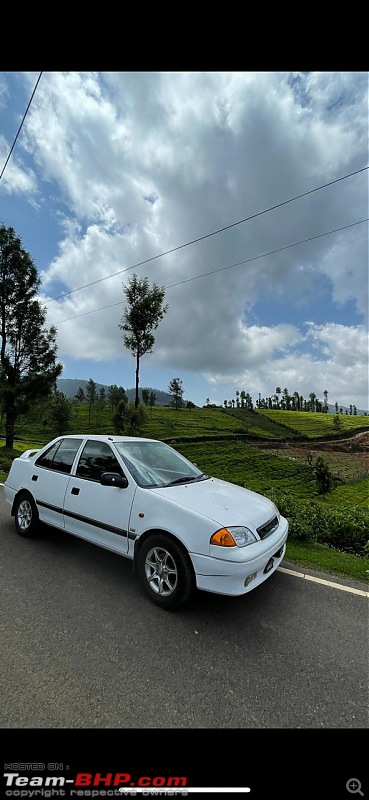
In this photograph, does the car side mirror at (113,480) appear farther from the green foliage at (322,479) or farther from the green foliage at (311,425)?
the green foliage at (311,425)

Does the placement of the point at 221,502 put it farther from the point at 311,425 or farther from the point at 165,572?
the point at 311,425

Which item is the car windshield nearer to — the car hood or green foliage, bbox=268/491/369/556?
the car hood

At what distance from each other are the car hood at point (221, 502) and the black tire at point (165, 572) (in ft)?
1.31

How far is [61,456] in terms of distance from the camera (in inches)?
181

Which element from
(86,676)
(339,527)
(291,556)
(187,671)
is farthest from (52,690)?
(339,527)

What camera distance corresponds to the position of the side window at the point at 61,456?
14.5 ft

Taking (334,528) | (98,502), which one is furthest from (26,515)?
(334,528)

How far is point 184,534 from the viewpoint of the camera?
2.89m
